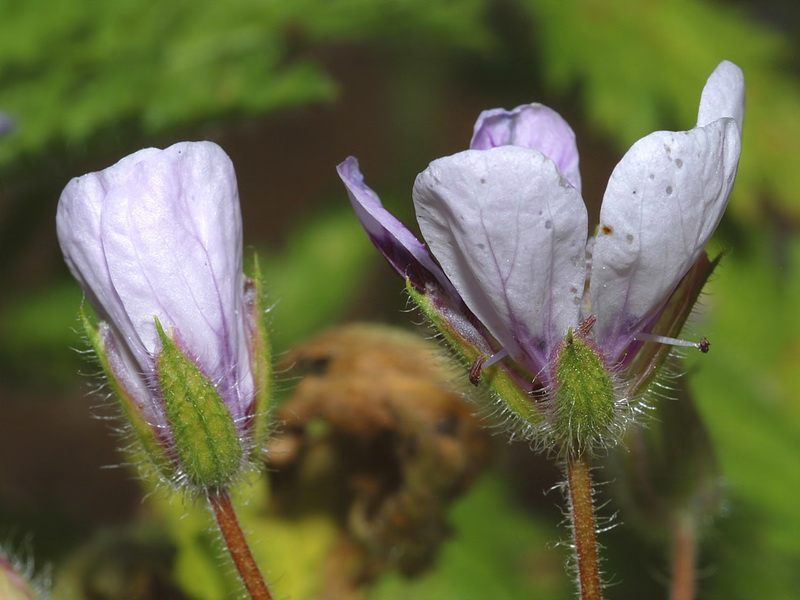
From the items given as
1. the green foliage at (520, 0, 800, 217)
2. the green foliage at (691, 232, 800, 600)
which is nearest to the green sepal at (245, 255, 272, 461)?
the green foliage at (691, 232, 800, 600)

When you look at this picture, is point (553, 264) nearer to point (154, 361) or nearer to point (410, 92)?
point (154, 361)

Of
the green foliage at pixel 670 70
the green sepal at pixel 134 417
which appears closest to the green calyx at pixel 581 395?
the green sepal at pixel 134 417

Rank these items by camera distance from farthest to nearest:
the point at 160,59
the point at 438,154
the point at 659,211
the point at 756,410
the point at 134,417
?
the point at 438,154, the point at 160,59, the point at 756,410, the point at 134,417, the point at 659,211

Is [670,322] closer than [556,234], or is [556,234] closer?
[556,234]

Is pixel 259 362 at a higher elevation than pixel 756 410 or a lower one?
higher

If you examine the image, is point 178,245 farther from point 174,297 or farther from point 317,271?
point 317,271

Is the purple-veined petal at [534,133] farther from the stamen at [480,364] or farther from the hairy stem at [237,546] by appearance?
the hairy stem at [237,546]

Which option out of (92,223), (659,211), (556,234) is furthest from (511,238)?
(92,223)
